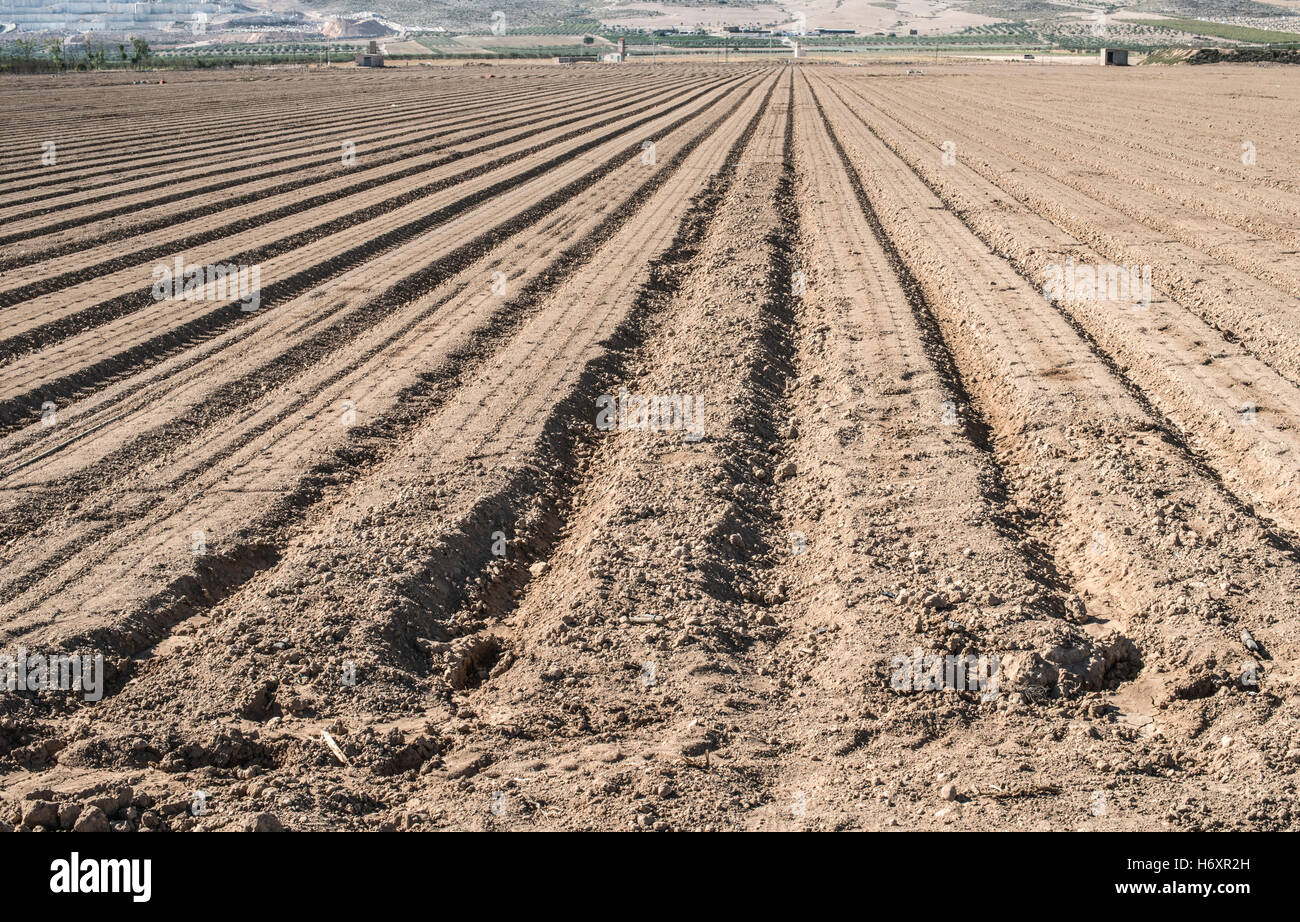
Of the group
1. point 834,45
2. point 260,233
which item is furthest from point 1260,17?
point 260,233

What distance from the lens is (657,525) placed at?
6.00 meters

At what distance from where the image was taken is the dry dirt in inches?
159

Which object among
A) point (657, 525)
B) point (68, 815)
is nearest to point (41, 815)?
point (68, 815)

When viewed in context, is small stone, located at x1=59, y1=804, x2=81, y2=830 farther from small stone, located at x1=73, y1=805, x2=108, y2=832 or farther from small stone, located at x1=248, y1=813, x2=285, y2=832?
small stone, located at x1=248, y1=813, x2=285, y2=832

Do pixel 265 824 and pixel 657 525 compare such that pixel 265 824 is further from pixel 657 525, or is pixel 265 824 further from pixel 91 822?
pixel 657 525

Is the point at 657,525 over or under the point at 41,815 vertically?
over

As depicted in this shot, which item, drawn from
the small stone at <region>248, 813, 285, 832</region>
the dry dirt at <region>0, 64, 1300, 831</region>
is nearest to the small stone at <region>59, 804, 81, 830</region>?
the dry dirt at <region>0, 64, 1300, 831</region>

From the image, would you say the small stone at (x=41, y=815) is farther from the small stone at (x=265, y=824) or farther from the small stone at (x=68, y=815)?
the small stone at (x=265, y=824)

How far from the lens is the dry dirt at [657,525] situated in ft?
13.3

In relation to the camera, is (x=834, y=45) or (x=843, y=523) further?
(x=834, y=45)

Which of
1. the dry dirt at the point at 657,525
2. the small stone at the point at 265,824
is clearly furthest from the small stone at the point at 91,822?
the small stone at the point at 265,824
